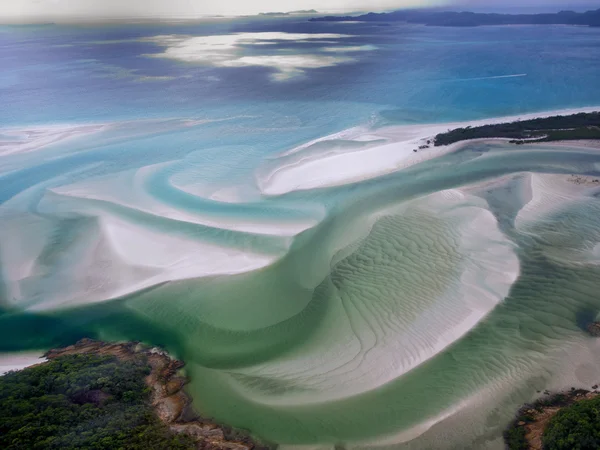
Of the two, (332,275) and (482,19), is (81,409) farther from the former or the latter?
(482,19)

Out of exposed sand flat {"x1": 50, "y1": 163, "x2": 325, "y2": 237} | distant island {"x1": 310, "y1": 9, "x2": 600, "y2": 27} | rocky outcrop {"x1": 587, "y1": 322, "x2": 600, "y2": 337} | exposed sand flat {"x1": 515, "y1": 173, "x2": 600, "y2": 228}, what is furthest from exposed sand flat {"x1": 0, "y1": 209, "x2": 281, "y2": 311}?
distant island {"x1": 310, "y1": 9, "x2": 600, "y2": 27}

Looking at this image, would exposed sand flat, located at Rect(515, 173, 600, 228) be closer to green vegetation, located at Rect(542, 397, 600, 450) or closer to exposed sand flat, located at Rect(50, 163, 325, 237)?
exposed sand flat, located at Rect(50, 163, 325, 237)

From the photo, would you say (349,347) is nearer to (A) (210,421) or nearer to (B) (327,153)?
(A) (210,421)

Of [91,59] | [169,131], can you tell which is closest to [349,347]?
[169,131]

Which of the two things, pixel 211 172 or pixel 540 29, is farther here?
pixel 540 29

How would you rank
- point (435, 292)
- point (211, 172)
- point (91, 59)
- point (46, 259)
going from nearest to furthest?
point (435, 292) → point (46, 259) → point (211, 172) → point (91, 59)
